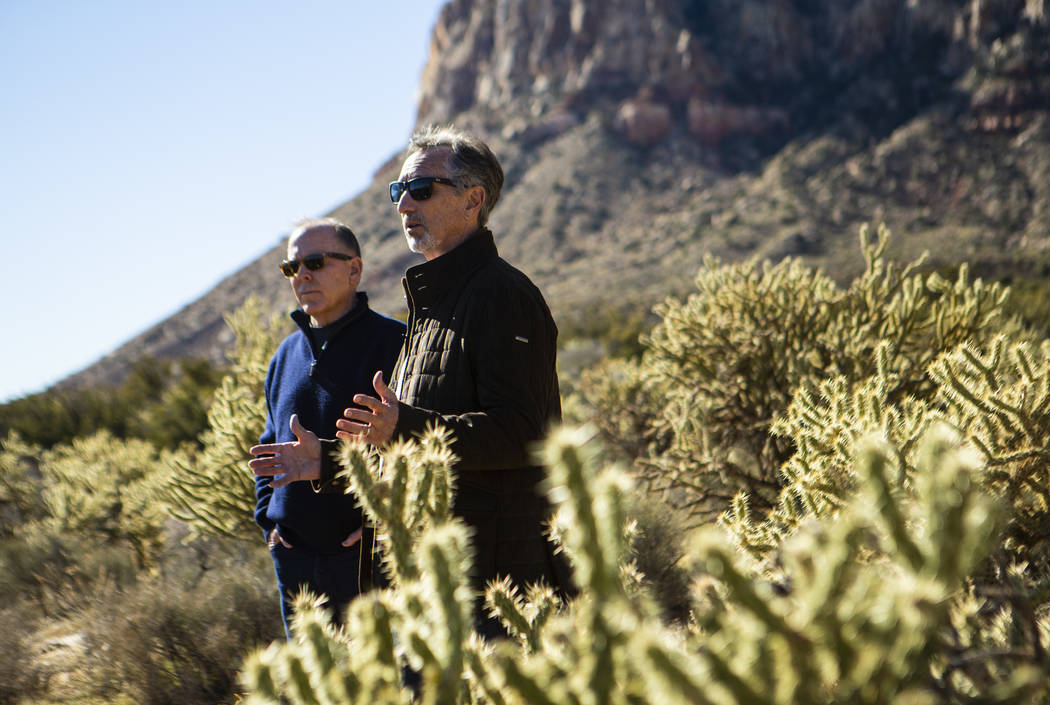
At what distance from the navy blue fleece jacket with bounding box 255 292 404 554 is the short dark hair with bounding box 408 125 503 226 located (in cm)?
97

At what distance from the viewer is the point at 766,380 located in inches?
256

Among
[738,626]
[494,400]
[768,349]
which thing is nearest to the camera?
[738,626]

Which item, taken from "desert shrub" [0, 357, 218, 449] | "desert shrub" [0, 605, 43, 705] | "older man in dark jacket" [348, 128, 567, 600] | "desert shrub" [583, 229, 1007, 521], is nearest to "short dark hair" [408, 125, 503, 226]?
"older man in dark jacket" [348, 128, 567, 600]

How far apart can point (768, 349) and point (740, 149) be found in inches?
2501

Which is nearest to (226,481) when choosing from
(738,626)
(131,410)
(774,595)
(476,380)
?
(476,380)

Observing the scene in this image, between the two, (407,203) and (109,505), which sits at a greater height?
(407,203)

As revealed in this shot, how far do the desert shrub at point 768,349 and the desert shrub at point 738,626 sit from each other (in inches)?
173

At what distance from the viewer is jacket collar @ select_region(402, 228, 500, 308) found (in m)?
2.79

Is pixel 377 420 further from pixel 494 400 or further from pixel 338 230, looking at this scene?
pixel 338 230

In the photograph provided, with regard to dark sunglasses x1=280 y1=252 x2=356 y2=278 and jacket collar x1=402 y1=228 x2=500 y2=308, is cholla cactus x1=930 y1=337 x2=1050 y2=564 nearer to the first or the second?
jacket collar x1=402 y1=228 x2=500 y2=308

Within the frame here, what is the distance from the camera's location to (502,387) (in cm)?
249

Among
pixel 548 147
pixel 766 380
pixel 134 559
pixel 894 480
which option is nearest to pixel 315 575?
pixel 894 480

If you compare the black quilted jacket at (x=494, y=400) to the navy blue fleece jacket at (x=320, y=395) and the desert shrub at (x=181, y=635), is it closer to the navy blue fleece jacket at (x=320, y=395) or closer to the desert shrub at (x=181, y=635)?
the navy blue fleece jacket at (x=320, y=395)

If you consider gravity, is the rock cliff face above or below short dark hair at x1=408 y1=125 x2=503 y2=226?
below
